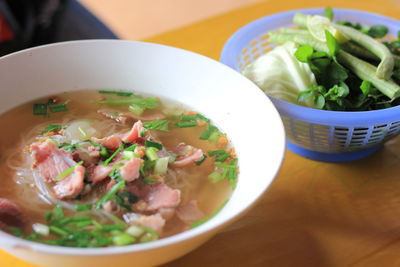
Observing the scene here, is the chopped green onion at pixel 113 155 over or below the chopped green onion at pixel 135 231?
over

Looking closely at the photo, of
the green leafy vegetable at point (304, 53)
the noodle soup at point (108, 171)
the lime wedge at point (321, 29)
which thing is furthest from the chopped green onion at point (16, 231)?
the lime wedge at point (321, 29)

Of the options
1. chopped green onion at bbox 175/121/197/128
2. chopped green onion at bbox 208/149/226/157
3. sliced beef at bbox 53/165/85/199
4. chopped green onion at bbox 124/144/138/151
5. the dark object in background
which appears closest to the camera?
sliced beef at bbox 53/165/85/199

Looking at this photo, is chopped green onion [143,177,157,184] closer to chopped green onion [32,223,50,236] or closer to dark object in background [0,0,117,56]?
chopped green onion [32,223,50,236]

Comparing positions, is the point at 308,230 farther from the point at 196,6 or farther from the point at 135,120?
the point at 196,6

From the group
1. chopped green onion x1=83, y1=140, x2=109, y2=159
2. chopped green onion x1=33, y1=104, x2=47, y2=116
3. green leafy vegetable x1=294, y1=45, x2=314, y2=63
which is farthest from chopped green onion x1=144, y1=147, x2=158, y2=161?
green leafy vegetable x1=294, y1=45, x2=314, y2=63

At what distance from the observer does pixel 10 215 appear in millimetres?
1062

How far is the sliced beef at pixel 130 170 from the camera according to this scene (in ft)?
3.59

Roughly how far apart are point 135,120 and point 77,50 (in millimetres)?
280

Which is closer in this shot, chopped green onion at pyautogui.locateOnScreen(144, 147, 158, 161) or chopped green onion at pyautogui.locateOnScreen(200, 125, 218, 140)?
chopped green onion at pyautogui.locateOnScreen(144, 147, 158, 161)

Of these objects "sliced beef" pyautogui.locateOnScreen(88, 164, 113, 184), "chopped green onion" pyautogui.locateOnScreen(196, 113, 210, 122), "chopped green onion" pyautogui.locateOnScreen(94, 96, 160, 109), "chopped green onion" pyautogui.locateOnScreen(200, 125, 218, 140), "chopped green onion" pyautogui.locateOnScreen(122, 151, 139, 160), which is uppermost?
"chopped green onion" pyautogui.locateOnScreen(122, 151, 139, 160)

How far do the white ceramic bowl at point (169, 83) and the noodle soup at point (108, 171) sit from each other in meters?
0.04

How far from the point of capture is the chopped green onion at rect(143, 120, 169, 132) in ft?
4.59

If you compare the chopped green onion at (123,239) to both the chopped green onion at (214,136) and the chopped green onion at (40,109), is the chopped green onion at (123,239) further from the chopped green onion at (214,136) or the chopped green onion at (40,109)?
the chopped green onion at (40,109)

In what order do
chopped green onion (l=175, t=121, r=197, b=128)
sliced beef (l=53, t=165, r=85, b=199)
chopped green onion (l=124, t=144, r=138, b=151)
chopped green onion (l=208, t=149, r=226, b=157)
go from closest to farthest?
1. sliced beef (l=53, t=165, r=85, b=199)
2. chopped green onion (l=124, t=144, r=138, b=151)
3. chopped green onion (l=208, t=149, r=226, b=157)
4. chopped green onion (l=175, t=121, r=197, b=128)
